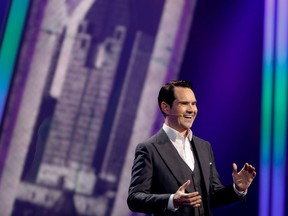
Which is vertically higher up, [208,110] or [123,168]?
[208,110]

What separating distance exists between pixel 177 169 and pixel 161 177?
0.07m

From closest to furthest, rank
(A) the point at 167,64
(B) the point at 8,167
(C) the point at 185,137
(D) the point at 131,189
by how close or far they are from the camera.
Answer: (D) the point at 131,189
(C) the point at 185,137
(B) the point at 8,167
(A) the point at 167,64

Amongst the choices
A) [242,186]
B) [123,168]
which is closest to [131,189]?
[242,186]

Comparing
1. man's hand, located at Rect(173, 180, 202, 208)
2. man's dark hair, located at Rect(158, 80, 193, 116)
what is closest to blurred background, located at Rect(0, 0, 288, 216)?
man's dark hair, located at Rect(158, 80, 193, 116)

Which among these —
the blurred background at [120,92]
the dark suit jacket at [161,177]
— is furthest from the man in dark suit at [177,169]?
the blurred background at [120,92]

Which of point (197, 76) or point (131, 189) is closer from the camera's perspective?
point (131, 189)

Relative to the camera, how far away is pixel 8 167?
4020 millimetres

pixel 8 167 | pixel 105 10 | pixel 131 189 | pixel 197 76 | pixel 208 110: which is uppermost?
pixel 105 10

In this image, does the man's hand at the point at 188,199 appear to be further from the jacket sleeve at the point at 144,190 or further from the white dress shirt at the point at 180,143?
the white dress shirt at the point at 180,143

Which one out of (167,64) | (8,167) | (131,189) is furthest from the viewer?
(167,64)

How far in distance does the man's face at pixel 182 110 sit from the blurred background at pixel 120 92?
7.85 feet

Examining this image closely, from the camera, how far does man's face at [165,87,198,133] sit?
5.64 feet

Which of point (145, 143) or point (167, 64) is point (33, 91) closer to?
point (167, 64)

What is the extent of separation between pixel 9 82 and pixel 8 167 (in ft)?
2.50
